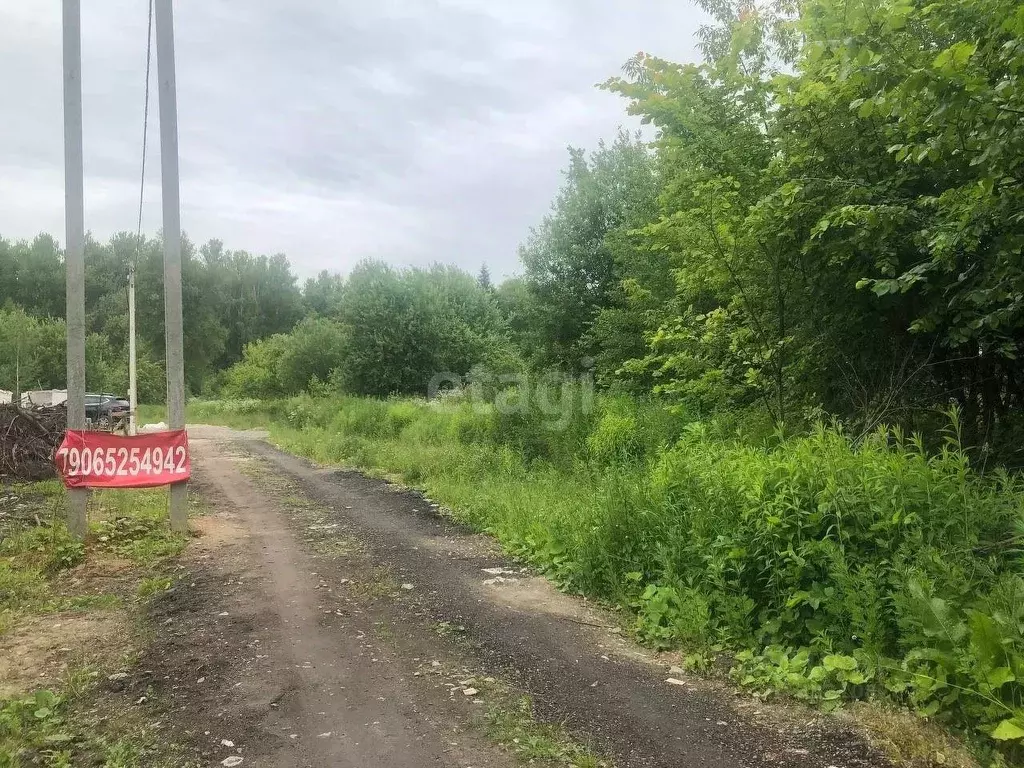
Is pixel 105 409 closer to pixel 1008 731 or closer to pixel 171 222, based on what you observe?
pixel 171 222

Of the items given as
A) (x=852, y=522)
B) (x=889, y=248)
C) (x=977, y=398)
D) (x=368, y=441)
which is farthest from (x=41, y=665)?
(x=368, y=441)

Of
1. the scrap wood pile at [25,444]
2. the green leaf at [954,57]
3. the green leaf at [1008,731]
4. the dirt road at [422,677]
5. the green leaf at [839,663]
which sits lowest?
the dirt road at [422,677]

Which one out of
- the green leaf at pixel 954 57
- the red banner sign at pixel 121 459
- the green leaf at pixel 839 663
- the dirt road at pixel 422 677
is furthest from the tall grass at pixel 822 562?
the red banner sign at pixel 121 459

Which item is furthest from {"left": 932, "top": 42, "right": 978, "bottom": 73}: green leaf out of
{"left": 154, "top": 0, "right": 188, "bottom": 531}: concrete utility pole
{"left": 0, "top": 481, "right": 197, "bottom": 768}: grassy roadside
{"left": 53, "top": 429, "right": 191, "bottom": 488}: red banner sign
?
{"left": 53, "top": 429, "right": 191, "bottom": 488}: red banner sign

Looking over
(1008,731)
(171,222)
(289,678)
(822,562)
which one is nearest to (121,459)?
(171,222)

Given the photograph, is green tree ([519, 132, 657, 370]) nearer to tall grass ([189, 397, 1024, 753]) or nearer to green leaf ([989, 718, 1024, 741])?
tall grass ([189, 397, 1024, 753])

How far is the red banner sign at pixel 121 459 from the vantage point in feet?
24.1

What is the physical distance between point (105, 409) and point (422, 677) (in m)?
27.5

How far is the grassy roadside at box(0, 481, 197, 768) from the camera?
3.33m

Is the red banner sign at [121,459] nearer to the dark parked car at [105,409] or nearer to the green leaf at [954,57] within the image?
the green leaf at [954,57]

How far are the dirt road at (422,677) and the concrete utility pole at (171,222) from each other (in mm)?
1679

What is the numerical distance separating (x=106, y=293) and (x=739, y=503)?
64427mm

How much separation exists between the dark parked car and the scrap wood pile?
8.36 meters

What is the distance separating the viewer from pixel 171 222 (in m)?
8.01
